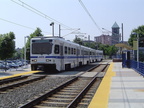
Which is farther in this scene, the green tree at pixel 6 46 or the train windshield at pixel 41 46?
the green tree at pixel 6 46

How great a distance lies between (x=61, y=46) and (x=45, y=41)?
6.02 ft

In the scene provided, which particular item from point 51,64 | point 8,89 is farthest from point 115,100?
point 51,64

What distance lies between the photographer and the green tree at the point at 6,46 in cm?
2934

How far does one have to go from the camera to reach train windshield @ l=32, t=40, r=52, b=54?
70.0 feet

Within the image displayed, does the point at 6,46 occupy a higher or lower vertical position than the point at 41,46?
higher

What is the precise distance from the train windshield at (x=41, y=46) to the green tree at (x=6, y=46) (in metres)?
8.79

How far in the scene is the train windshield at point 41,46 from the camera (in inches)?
840

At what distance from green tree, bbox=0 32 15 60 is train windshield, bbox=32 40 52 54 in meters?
8.79

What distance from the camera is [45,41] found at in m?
21.5

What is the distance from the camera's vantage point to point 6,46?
96.9 ft

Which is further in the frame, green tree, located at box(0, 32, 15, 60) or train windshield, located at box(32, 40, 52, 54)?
green tree, located at box(0, 32, 15, 60)

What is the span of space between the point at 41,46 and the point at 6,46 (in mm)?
9480

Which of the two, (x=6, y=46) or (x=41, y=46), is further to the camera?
(x=6, y=46)

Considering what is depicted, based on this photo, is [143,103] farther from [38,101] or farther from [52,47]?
[52,47]
